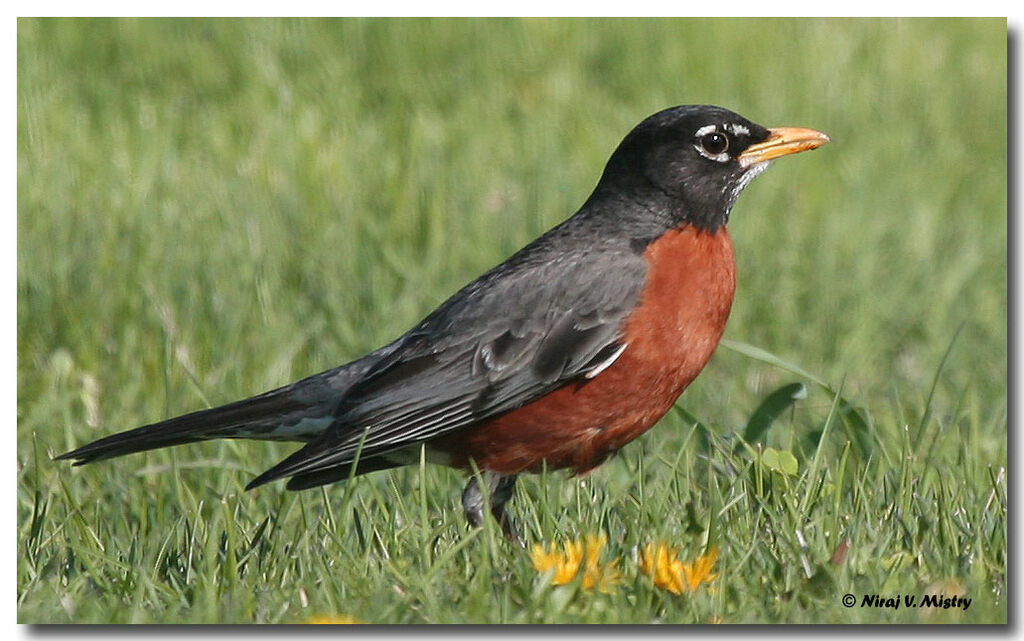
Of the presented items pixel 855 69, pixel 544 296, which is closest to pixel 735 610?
pixel 544 296

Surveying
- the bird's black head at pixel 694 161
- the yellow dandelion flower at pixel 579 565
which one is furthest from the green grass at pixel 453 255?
the bird's black head at pixel 694 161

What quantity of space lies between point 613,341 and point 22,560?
6.11ft

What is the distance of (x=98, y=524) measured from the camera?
4.83 meters

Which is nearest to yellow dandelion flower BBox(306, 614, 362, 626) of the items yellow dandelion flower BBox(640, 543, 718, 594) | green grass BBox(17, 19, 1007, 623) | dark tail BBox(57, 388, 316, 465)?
green grass BBox(17, 19, 1007, 623)

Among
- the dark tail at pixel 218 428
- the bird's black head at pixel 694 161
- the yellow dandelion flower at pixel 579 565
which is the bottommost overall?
the yellow dandelion flower at pixel 579 565

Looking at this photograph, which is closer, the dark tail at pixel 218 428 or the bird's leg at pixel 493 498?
the bird's leg at pixel 493 498

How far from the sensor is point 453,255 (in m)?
7.48

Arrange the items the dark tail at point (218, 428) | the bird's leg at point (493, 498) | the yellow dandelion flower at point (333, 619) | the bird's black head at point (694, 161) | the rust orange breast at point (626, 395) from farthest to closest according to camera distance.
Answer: the bird's black head at point (694, 161)
the dark tail at point (218, 428)
the rust orange breast at point (626, 395)
the bird's leg at point (493, 498)
the yellow dandelion flower at point (333, 619)

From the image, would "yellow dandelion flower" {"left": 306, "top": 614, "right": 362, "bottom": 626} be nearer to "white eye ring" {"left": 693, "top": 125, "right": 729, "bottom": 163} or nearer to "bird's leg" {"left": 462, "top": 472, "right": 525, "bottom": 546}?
→ "bird's leg" {"left": 462, "top": 472, "right": 525, "bottom": 546}

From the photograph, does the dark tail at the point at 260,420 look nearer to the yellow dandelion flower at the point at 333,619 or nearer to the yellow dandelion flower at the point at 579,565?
the yellow dandelion flower at the point at 333,619

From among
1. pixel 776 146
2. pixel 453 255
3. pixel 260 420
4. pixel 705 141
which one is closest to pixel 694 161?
pixel 705 141

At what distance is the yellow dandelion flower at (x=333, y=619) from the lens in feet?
12.3

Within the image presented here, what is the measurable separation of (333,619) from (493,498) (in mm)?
1231

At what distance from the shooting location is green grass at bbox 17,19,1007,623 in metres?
4.48
